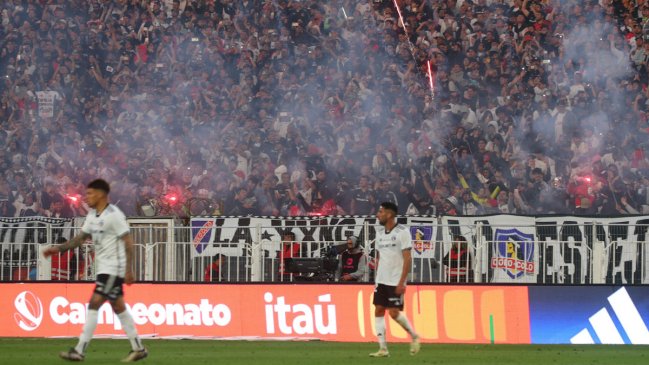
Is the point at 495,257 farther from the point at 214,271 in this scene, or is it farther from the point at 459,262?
the point at 214,271

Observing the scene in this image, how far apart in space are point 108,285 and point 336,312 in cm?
657

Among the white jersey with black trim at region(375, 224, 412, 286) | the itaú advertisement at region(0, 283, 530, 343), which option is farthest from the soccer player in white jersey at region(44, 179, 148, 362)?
the itaú advertisement at region(0, 283, 530, 343)

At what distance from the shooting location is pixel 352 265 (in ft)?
56.3

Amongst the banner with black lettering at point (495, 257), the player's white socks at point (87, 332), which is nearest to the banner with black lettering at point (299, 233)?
the banner with black lettering at point (495, 257)

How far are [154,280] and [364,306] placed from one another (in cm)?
343

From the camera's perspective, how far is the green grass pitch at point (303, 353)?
38.7ft

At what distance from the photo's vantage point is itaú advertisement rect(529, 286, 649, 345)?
15688mm

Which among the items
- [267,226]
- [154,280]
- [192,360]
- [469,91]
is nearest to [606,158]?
[469,91]

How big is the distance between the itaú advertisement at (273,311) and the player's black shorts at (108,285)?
250 inches

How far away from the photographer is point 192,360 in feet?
38.7

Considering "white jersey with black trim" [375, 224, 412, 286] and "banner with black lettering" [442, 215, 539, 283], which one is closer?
"white jersey with black trim" [375, 224, 412, 286]

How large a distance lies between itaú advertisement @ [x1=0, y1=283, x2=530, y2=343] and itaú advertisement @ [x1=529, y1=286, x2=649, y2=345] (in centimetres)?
23

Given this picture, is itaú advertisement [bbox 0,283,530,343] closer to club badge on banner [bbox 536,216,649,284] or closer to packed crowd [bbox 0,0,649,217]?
club badge on banner [bbox 536,216,649,284]

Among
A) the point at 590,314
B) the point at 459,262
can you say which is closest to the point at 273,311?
the point at 459,262
